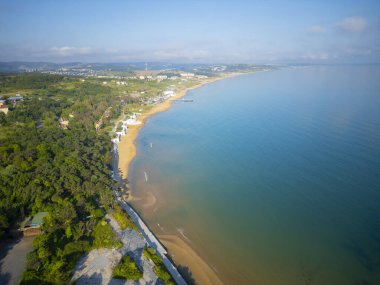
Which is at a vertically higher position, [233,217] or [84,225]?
[84,225]

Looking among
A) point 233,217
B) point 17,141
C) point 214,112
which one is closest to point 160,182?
point 233,217

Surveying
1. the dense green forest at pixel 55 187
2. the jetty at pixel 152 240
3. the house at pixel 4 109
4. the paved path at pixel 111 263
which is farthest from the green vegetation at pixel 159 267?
the house at pixel 4 109

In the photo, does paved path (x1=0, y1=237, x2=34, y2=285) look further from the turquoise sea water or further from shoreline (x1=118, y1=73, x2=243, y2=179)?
shoreline (x1=118, y1=73, x2=243, y2=179)

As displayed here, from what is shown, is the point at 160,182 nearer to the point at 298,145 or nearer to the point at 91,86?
the point at 298,145

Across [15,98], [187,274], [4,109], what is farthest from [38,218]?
[15,98]

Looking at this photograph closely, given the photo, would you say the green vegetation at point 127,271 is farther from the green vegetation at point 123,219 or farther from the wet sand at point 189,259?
the green vegetation at point 123,219

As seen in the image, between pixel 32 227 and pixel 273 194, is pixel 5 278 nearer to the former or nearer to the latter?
pixel 32 227

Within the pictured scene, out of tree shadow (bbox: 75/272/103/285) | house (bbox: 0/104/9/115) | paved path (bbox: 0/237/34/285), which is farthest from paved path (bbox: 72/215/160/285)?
house (bbox: 0/104/9/115)
